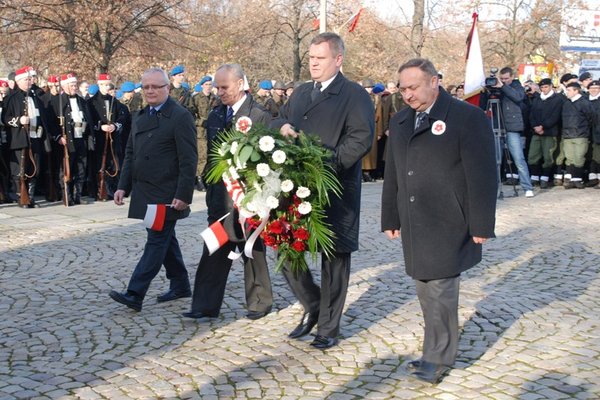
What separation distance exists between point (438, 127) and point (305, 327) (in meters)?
1.95

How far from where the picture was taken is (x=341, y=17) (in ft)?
125

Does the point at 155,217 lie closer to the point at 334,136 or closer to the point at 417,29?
the point at 334,136

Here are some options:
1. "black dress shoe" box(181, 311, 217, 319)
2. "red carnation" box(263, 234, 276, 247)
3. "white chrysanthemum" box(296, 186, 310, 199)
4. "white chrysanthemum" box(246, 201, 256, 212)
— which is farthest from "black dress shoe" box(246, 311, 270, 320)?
"white chrysanthemum" box(296, 186, 310, 199)

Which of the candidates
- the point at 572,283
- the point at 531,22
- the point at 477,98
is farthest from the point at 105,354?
the point at 531,22

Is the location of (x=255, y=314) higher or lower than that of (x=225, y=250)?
lower

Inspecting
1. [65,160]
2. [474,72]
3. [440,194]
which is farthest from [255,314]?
[65,160]

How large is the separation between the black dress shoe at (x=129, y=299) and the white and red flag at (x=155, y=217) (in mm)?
586

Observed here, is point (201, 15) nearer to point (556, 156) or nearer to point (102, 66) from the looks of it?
point (102, 66)

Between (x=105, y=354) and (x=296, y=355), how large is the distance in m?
1.31

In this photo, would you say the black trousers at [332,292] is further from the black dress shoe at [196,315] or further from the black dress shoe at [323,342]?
the black dress shoe at [196,315]

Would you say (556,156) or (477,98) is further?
(556,156)

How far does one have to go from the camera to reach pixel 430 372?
5250mm

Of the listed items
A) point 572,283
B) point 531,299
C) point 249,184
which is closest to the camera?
point 249,184

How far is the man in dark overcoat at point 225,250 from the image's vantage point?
6555 mm
